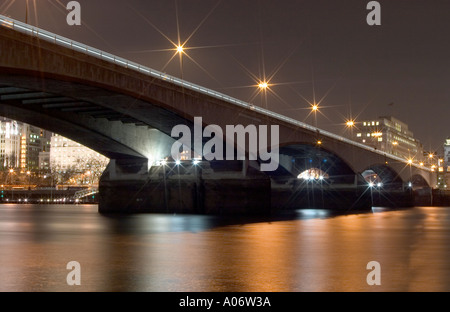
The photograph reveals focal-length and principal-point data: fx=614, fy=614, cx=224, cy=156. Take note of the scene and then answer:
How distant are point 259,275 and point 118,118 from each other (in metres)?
40.9

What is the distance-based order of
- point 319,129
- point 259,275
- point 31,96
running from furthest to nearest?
1. point 319,129
2. point 31,96
3. point 259,275

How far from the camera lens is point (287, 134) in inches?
2813

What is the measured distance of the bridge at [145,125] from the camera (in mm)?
38312

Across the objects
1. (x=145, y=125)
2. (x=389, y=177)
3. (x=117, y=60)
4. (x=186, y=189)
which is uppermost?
(x=117, y=60)

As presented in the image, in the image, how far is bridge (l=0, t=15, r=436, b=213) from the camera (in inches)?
1508

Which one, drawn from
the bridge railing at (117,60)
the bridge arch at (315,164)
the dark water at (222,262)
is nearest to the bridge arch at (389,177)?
the bridge arch at (315,164)

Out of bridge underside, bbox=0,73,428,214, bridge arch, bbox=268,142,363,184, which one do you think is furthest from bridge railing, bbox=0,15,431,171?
bridge arch, bbox=268,142,363,184

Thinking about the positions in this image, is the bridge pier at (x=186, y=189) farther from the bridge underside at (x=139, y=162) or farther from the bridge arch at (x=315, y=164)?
the bridge arch at (x=315, y=164)

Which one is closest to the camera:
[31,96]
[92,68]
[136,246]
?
[136,246]

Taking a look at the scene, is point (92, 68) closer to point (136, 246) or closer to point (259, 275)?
point (136, 246)

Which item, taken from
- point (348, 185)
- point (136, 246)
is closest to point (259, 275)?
point (136, 246)

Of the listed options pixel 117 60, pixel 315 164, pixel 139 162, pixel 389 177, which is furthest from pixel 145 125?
pixel 389 177

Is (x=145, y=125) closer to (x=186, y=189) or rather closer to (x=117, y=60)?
(x=186, y=189)

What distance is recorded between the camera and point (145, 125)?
6134 centimetres
